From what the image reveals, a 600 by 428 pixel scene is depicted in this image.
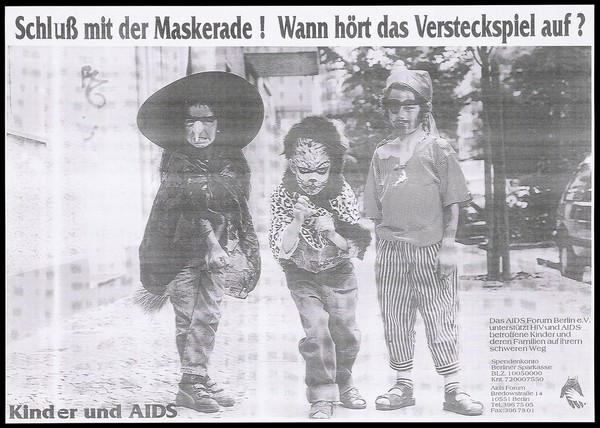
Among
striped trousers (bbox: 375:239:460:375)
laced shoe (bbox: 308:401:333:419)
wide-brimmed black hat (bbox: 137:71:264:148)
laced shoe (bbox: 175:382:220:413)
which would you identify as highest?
wide-brimmed black hat (bbox: 137:71:264:148)

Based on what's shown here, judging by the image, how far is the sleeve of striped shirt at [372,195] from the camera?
5133 mm

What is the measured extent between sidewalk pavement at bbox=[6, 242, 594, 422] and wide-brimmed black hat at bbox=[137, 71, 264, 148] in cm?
72

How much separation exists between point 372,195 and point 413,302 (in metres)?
0.65

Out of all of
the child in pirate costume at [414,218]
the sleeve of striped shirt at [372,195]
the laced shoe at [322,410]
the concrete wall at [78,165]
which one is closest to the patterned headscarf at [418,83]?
the child in pirate costume at [414,218]

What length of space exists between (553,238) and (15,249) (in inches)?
121

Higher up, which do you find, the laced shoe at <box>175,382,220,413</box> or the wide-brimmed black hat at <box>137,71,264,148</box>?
the wide-brimmed black hat at <box>137,71,264,148</box>

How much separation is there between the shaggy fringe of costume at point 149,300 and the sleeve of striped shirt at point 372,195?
1247 millimetres

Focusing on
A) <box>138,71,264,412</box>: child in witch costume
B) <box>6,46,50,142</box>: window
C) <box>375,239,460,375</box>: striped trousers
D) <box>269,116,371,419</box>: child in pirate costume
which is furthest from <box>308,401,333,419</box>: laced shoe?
<box>6,46,50,142</box>: window

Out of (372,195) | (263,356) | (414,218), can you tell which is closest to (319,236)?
(372,195)

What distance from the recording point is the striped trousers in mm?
5129

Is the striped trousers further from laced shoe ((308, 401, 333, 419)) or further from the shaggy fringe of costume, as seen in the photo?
the shaggy fringe of costume

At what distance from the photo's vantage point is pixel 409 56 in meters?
5.16

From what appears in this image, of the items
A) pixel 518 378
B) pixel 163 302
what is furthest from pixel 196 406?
pixel 518 378

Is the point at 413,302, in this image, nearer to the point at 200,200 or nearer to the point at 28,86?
the point at 200,200
